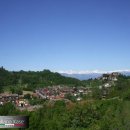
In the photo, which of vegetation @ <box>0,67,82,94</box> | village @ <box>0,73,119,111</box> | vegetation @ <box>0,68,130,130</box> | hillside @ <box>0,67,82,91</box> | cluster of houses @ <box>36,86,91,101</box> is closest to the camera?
vegetation @ <box>0,68,130,130</box>

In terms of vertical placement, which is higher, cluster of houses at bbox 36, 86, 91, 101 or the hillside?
the hillside

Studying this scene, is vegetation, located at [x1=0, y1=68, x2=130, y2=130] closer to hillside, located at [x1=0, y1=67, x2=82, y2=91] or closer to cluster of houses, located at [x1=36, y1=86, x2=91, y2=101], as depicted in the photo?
cluster of houses, located at [x1=36, y1=86, x2=91, y2=101]

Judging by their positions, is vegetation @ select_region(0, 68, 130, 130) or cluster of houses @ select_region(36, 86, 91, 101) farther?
cluster of houses @ select_region(36, 86, 91, 101)

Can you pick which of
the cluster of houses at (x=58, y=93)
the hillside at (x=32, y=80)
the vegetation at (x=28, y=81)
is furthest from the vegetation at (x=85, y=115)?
the hillside at (x=32, y=80)

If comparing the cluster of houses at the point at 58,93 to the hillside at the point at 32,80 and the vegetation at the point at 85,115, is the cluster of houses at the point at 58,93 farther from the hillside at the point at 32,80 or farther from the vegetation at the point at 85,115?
the hillside at the point at 32,80

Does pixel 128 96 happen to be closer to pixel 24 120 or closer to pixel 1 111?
pixel 1 111

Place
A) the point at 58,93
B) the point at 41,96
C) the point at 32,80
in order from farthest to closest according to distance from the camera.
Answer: the point at 32,80
the point at 58,93
the point at 41,96

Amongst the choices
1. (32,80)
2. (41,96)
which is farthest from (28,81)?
(41,96)

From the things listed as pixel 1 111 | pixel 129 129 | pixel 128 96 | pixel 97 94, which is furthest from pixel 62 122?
pixel 97 94

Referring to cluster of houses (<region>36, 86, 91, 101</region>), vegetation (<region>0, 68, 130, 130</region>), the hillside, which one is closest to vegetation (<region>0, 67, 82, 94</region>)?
the hillside

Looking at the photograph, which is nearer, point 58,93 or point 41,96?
point 41,96

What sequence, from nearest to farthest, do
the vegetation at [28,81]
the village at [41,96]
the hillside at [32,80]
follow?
the village at [41,96], the vegetation at [28,81], the hillside at [32,80]

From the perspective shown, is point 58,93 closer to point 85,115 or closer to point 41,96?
point 41,96

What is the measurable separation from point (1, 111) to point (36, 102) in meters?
34.3
